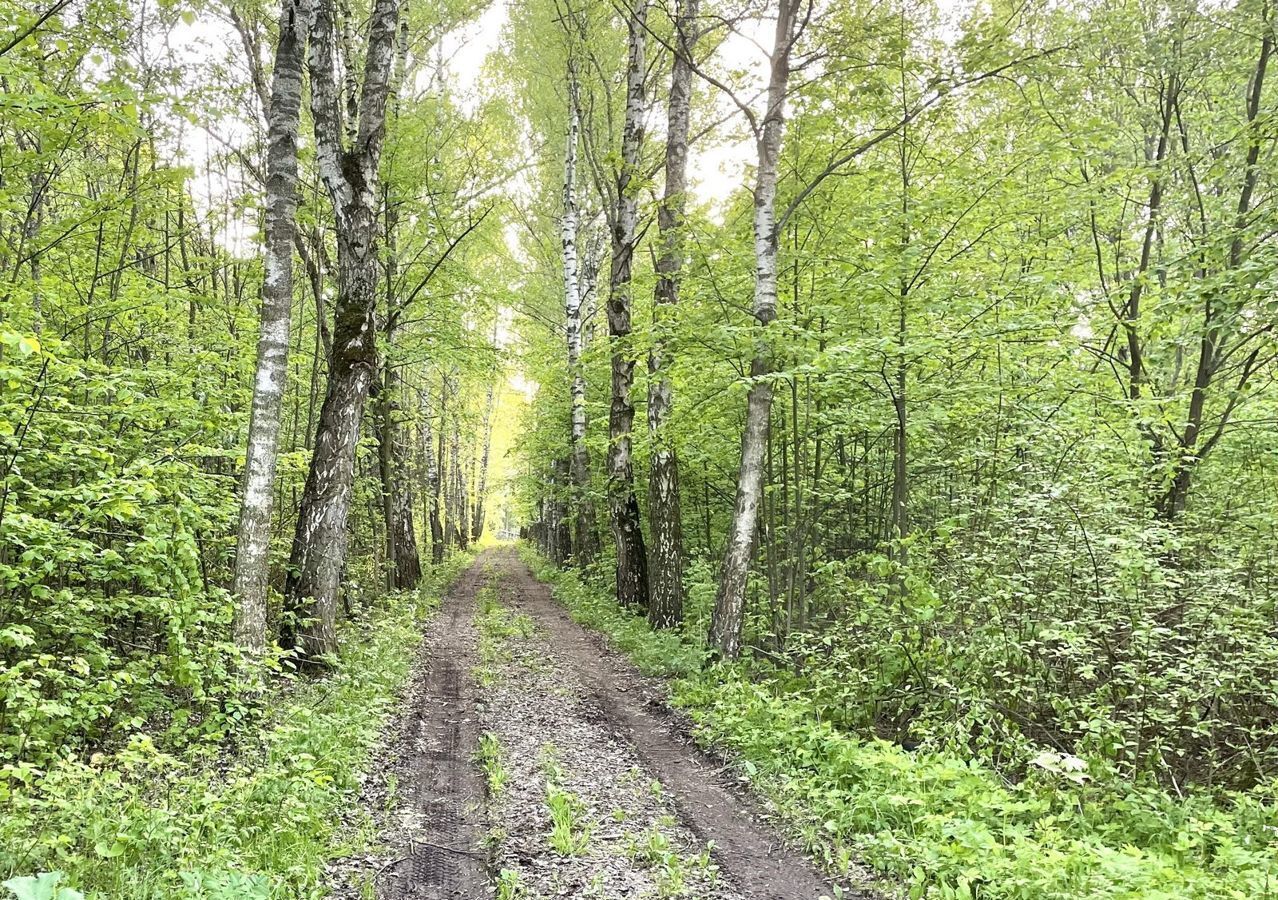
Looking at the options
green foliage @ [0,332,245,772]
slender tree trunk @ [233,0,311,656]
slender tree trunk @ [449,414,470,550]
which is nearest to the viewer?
green foliage @ [0,332,245,772]

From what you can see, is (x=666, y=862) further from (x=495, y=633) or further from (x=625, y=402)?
(x=625, y=402)

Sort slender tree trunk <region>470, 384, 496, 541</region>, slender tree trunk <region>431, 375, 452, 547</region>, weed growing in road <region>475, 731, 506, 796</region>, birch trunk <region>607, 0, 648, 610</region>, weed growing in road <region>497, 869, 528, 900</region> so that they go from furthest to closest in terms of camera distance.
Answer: slender tree trunk <region>470, 384, 496, 541</region>
slender tree trunk <region>431, 375, 452, 547</region>
birch trunk <region>607, 0, 648, 610</region>
weed growing in road <region>475, 731, 506, 796</region>
weed growing in road <region>497, 869, 528, 900</region>

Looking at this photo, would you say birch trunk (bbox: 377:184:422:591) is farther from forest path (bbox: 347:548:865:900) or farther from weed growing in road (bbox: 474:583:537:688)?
forest path (bbox: 347:548:865:900)

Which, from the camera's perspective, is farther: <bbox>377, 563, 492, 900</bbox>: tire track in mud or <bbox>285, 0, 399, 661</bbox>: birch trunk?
<bbox>285, 0, 399, 661</bbox>: birch trunk

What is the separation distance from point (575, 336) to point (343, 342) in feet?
30.3

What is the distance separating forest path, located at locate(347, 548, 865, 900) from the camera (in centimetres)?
459

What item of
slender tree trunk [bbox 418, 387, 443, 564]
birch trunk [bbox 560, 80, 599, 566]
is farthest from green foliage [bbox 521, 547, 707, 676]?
slender tree trunk [bbox 418, 387, 443, 564]

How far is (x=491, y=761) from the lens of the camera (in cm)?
645

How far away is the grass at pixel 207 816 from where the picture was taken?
11.7 ft

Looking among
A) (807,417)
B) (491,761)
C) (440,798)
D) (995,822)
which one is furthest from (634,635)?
(995,822)

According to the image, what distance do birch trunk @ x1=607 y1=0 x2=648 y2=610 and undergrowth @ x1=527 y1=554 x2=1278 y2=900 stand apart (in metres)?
7.20

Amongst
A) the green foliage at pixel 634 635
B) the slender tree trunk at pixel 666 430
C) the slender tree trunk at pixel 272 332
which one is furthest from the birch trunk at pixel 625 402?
the slender tree trunk at pixel 272 332

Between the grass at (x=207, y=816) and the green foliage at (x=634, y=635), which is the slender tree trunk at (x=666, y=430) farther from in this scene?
the grass at (x=207, y=816)

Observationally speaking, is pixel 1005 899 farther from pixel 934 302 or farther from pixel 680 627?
pixel 680 627
